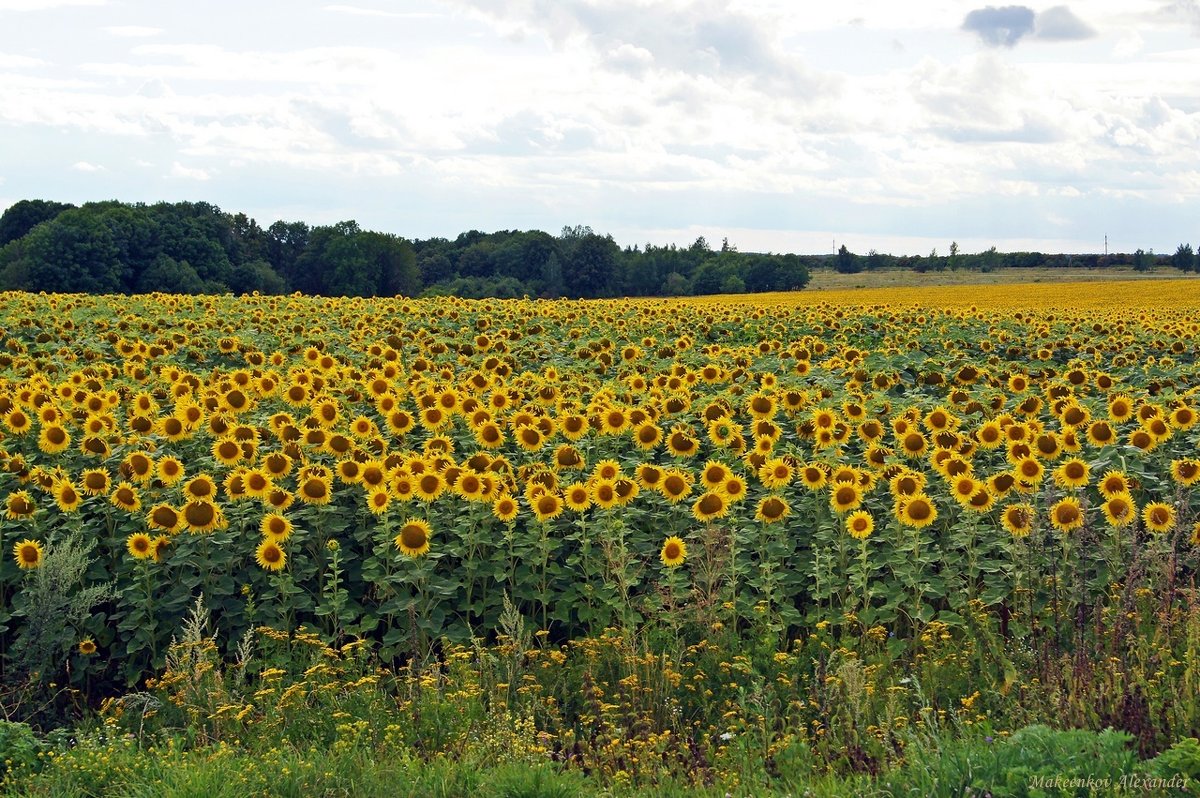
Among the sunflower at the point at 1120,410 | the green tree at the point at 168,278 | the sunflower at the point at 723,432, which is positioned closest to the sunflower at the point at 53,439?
the sunflower at the point at 723,432

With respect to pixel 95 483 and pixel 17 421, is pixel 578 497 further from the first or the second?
pixel 17 421

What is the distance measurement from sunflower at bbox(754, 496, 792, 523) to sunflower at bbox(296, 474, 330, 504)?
118 inches

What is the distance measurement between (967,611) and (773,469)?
1705mm

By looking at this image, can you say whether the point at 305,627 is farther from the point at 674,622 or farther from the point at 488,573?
the point at 674,622

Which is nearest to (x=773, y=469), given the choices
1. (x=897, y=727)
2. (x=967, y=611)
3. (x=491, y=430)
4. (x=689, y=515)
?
(x=689, y=515)

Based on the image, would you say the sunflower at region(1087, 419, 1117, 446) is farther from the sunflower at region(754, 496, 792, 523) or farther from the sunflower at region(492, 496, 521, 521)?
the sunflower at region(492, 496, 521, 521)

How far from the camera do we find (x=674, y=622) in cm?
691

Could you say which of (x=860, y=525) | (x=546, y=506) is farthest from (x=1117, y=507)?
(x=546, y=506)

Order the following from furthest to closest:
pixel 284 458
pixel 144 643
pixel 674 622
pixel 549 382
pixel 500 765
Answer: pixel 549 382
pixel 284 458
pixel 144 643
pixel 674 622
pixel 500 765

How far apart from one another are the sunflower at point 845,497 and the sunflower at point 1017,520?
96 cm

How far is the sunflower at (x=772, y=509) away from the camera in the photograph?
795 centimetres

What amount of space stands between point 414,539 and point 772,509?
8.12 ft

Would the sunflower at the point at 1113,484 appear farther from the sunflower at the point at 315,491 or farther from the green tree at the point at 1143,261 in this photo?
the green tree at the point at 1143,261

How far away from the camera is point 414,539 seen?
7.48m
